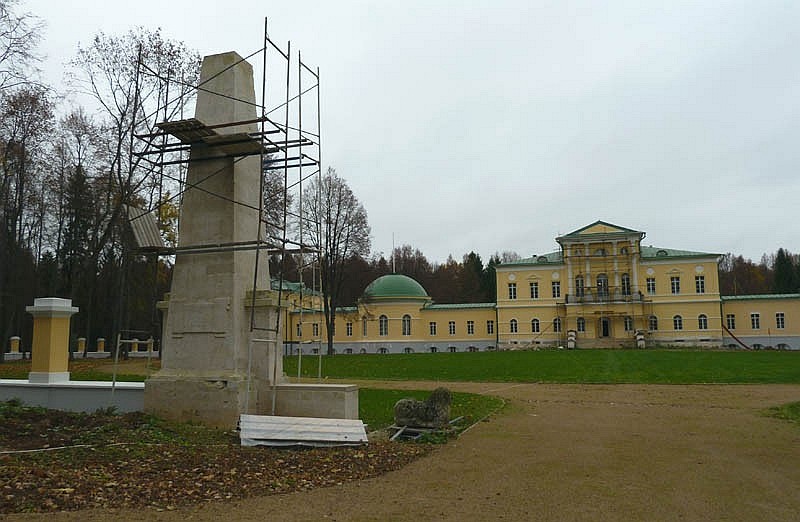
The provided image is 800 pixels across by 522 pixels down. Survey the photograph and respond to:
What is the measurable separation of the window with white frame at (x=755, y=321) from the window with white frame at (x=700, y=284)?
439 cm

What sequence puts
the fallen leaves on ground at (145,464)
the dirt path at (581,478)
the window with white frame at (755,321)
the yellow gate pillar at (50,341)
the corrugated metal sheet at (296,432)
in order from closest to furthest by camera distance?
the dirt path at (581,478)
the fallen leaves on ground at (145,464)
the corrugated metal sheet at (296,432)
the yellow gate pillar at (50,341)
the window with white frame at (755,321)

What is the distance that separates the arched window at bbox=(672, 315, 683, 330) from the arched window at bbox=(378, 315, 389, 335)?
2542 cm

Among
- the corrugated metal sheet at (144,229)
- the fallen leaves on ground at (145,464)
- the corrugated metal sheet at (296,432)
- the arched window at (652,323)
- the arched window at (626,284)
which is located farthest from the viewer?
the arched window at (626,284)

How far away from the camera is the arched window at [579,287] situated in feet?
197

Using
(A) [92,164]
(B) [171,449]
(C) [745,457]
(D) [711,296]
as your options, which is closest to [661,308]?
(D) [711,296]

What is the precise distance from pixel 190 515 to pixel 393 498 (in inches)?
79.9

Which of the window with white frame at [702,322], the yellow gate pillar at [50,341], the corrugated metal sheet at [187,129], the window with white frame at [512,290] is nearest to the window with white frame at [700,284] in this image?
the window with white frame at [702,322]

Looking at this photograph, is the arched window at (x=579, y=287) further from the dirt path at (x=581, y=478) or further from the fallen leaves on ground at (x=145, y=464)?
the fallen leaves on ground at (x=145, y=464)

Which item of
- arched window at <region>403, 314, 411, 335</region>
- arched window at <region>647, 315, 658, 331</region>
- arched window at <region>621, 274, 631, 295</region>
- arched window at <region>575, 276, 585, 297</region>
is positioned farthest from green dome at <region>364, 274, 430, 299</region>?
arched window at <region>647, 315, 658, 331</region>

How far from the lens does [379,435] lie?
35.3 feet

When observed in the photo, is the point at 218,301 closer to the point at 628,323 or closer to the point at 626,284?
the point at 628,323

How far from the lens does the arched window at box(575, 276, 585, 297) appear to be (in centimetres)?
5994

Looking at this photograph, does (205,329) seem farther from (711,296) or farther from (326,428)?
(711,296)

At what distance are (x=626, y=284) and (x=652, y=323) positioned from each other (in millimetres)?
4114
